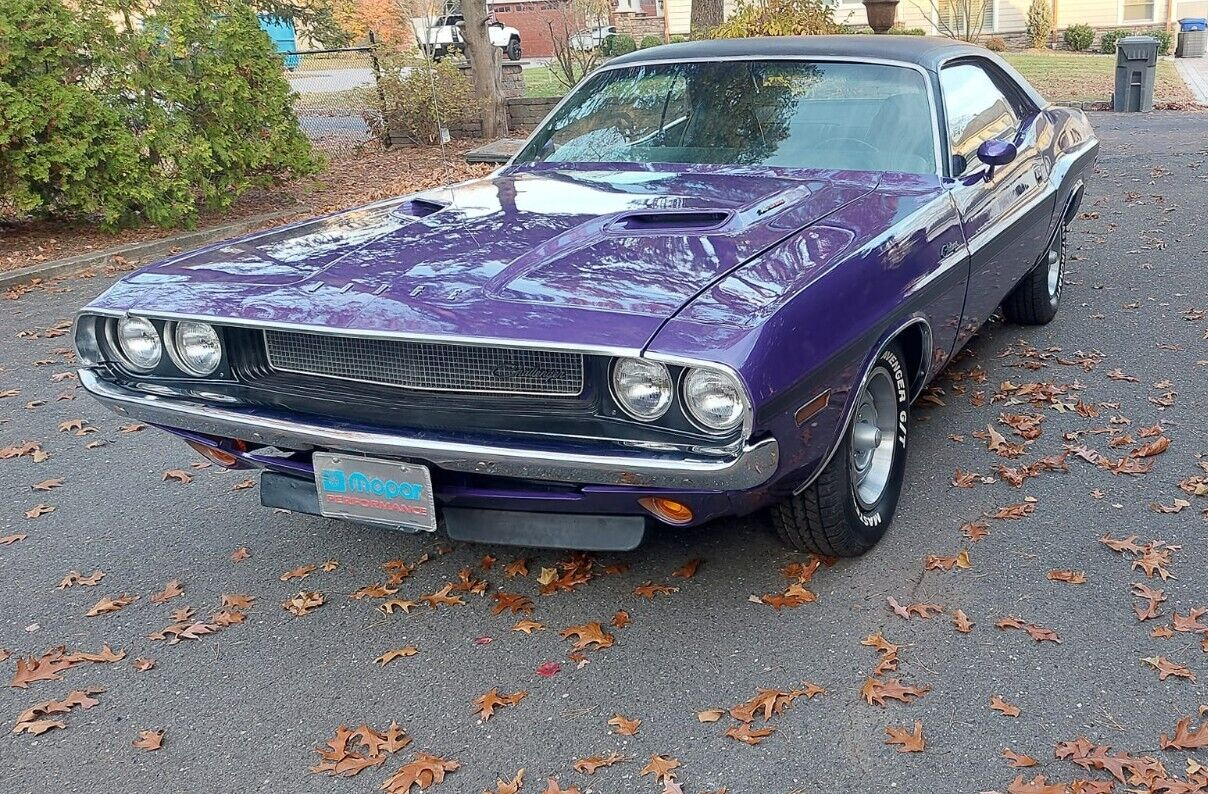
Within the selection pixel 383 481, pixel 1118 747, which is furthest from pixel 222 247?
pixel 1118 747

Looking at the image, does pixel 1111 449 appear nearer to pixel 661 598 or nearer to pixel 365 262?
pixel 661 598

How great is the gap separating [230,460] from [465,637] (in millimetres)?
932

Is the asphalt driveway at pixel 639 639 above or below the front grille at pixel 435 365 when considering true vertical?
below

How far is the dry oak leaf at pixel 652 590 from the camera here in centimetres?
331

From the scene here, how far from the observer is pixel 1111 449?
418 cm

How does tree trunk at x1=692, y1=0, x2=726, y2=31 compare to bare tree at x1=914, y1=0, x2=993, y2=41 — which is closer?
tree trunk at x1=692, y1=0, x2=726, y2=31

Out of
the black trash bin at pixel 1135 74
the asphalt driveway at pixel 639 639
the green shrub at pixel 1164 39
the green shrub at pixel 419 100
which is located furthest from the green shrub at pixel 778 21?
the green shrub at pixel 1164 39

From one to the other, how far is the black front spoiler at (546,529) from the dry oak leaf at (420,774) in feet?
2.05

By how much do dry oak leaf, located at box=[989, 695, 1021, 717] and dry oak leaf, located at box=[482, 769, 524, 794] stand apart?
118cm

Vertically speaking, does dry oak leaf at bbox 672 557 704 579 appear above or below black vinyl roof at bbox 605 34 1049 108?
below

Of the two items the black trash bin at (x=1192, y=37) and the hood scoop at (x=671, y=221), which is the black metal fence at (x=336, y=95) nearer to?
the hood scoop at (x=671, y=221)

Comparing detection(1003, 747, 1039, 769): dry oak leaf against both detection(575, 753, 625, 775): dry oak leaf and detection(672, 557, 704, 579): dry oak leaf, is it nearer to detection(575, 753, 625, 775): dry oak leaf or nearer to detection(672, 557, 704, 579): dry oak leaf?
detection(575, 753, 625, 775): dry oak leaf

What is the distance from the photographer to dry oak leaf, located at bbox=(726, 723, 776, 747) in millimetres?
2637

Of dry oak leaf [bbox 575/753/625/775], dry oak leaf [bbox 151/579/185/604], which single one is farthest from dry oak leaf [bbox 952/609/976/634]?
dry oak leaf [bbox 151/579/185/604]
